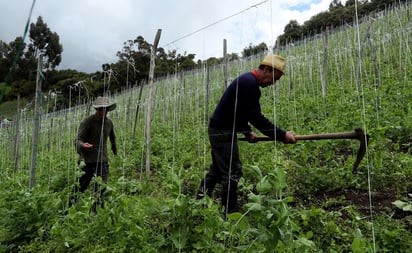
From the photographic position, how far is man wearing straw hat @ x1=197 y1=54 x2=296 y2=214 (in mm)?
2955

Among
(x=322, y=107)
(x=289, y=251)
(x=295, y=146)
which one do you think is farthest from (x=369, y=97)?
(x=289, y=251)

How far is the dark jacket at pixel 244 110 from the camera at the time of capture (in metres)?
2.95

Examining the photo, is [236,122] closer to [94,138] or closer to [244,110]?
[244,110]

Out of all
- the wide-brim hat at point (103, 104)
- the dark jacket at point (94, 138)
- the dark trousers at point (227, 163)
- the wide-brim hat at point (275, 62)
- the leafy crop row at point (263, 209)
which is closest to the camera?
the leafy crop row at point (263, 209)

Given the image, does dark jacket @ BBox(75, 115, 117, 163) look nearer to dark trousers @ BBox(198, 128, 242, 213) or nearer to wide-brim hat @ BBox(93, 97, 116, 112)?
wide-brim hat @ BBox(93, 97, 116, 112)

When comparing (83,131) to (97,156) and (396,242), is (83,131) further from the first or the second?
(396,242)

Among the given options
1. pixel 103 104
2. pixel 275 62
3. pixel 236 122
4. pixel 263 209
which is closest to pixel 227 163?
pixel 236 122

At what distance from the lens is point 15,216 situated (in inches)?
138

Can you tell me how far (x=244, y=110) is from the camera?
10.0ft

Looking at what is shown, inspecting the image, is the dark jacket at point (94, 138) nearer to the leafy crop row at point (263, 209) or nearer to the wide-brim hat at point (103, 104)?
the wide-brim hat at point (103, 104)

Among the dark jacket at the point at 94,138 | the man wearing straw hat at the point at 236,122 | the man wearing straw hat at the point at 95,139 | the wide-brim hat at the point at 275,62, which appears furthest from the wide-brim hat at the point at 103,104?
the wide-brim hat at the point at 275,62

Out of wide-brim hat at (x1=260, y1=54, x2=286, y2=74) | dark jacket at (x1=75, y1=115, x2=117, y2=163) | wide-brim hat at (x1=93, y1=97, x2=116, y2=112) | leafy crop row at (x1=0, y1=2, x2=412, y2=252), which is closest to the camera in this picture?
leafy crop row at (x1=0, y1=2, x2=412, y2=252)

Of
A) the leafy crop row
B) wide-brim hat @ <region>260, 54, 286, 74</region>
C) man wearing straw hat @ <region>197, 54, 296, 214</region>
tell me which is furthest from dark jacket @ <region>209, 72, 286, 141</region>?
the leafy crop row

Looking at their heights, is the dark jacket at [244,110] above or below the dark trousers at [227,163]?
above
